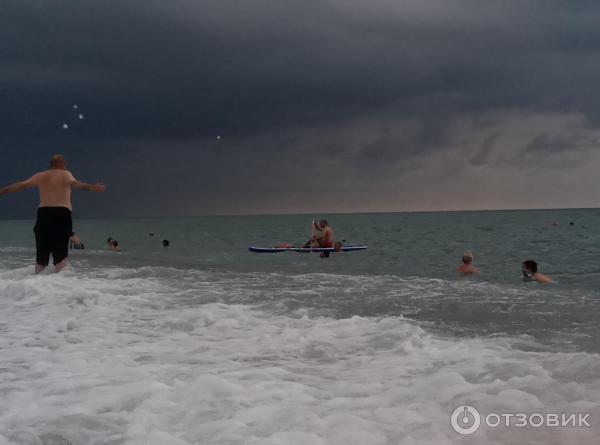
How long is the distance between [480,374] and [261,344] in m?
2.53

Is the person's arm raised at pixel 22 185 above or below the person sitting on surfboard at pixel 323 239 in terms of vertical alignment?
above

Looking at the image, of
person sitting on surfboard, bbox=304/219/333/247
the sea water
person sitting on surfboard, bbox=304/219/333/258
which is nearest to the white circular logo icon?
the sea water

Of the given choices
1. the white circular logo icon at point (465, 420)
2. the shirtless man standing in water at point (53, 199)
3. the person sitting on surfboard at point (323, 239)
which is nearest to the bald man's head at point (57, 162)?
the shirtless man standing in water at point (53, 199)

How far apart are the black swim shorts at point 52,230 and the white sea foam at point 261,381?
3004 millimetres

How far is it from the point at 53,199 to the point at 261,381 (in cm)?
784

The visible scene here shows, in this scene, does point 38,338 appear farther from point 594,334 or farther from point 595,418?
point 594,334

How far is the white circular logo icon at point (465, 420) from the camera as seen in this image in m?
3.71

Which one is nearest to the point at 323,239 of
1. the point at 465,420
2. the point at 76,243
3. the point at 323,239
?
the point at 323,239

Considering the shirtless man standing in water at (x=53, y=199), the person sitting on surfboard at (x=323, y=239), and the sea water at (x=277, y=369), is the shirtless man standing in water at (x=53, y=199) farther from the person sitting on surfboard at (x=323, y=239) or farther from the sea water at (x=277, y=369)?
the person sitting on surfboard at (x=323, y=239)

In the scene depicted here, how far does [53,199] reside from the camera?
10805mm

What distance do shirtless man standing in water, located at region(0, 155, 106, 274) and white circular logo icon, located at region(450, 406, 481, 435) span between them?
853cm

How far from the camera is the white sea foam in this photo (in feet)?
12.0

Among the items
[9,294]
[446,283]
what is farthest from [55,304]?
[446,283]

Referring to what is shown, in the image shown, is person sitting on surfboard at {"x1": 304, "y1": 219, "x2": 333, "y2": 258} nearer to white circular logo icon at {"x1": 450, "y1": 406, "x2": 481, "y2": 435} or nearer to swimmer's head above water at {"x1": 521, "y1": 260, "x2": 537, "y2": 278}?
swimmer's head above water at {"x1": 521, "y1": 260, "x2": 537, "y2": 278}
